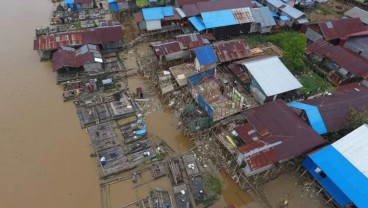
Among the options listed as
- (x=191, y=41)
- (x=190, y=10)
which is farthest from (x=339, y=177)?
(x=190, y=10)

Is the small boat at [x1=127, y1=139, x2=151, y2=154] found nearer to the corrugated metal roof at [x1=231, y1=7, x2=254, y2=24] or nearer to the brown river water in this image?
the brown river water

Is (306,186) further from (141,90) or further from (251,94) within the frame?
(141,90)

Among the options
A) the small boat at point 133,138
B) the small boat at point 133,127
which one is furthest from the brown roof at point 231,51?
the small boat at point 133,138

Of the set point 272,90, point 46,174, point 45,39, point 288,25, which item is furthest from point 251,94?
point 45,39

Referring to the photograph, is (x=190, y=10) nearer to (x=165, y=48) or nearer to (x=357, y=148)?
(x=165, y=48)

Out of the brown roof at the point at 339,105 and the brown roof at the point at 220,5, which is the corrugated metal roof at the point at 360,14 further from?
the brown roof at the point at 339,105

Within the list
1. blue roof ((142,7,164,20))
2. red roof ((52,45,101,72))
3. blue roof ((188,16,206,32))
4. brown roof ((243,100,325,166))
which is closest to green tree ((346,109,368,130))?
brown roof ((243,100,325,166))

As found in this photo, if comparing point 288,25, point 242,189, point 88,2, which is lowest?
point 242,189
